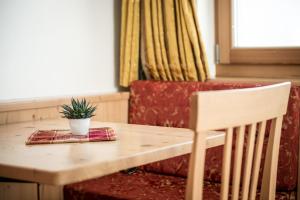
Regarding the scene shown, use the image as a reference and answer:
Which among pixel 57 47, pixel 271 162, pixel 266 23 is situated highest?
pixel 266 23

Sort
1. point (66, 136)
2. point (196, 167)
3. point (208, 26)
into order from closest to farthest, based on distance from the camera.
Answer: point (196, 167) → point (66, 136) → point (208, 26)

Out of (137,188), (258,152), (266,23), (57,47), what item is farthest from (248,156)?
(266,23)

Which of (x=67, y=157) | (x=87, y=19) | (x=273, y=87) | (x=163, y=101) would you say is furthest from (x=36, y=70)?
(x=273, y=87)

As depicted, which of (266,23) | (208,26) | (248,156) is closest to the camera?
(248,156)

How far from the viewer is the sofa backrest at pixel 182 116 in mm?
2482

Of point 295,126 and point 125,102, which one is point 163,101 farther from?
point 295,126

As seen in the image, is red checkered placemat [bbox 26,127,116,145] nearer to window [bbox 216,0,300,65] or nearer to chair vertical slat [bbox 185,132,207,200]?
chair vertical slat [bbox 185,132,207,200]

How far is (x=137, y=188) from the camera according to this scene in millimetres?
2529

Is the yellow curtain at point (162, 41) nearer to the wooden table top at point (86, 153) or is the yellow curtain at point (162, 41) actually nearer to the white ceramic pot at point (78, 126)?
the wooden table top at point (86, 153)

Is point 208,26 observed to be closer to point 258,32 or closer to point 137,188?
point 258,32

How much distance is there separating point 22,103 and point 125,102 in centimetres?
70

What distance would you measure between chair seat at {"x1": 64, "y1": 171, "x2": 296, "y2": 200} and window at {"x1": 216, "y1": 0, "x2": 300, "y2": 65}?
2.59 feet

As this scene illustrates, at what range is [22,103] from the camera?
8.32 feet

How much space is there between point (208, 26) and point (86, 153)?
5.44 feet
